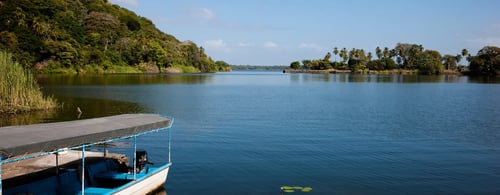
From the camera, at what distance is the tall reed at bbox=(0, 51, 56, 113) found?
29.0 metres

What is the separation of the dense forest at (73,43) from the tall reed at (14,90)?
1535 inches

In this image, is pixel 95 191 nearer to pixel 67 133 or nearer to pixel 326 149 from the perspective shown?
pixel 67 133

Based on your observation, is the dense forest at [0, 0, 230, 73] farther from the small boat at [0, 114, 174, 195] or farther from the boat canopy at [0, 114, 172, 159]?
the boat canopy at [0, 114, 172, 159]

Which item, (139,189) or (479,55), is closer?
(139,189)

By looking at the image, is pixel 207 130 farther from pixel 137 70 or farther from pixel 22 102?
pixel 137 70

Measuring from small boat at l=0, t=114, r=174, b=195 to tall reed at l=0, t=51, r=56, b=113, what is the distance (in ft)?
55.0

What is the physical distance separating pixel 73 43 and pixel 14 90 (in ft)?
285

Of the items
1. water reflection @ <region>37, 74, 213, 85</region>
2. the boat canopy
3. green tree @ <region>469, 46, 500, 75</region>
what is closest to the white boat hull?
the boat canopy

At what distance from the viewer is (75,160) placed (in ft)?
47.4

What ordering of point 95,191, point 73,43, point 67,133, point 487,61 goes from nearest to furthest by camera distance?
1. point 67,133
2. point 95,191
3. point 73,43
4. point 487,61

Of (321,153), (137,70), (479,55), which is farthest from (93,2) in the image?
(321,153)

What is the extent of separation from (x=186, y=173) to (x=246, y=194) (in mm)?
3382

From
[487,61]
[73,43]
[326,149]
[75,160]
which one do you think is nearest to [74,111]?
[75,160]

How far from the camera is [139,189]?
42.4ft
